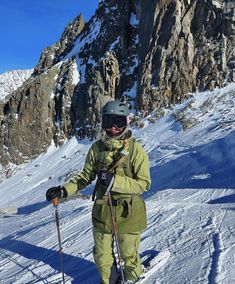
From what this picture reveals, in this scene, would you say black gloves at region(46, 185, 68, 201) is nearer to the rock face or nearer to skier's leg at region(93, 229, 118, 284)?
skier's leg at region(93, 229, 118, 284)

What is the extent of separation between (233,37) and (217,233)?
101 ft

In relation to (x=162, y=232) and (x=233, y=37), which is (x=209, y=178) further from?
(x=233, y=37)

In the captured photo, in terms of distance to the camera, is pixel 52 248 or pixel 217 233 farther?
pixel 52 248

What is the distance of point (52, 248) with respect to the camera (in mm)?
8070

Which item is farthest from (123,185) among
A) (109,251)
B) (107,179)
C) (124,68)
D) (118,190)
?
(124,68)

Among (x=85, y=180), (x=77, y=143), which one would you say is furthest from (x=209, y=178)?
(x=77, y=143)

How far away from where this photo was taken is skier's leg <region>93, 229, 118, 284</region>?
15.3 ft

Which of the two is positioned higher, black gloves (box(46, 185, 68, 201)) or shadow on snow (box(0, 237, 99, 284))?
black gloves (box(46, 185, 68, 201))

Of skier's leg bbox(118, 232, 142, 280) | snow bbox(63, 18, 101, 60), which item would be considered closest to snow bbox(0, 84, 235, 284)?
skier's leg bbox(118, 232, 142, 280)

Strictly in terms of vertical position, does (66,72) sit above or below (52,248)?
above

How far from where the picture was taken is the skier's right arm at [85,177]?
480cm

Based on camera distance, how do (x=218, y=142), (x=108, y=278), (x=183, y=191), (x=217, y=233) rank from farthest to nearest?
(x=218, y=142) → (x=183, y=191) → (x=217, y=233) → (x=108, y=278)

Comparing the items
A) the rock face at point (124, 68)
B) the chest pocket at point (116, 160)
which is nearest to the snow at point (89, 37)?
the rock face at point (124, 68)

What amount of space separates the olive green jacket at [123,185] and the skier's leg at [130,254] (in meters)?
0.10
